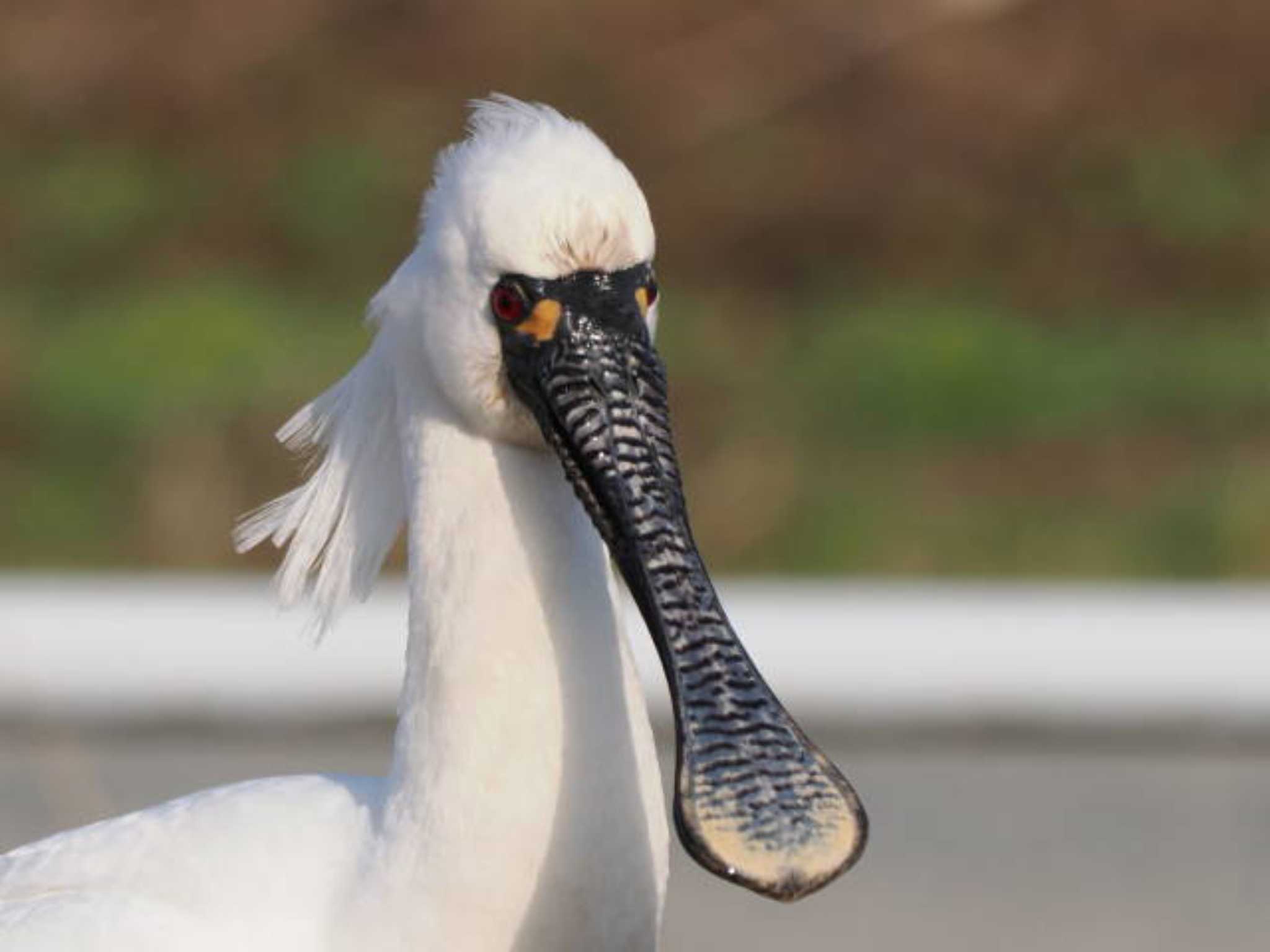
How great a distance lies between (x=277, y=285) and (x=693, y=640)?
30.5 feet

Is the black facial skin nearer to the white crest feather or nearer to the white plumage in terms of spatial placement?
the white plumage

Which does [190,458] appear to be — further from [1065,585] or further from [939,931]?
[939,931]

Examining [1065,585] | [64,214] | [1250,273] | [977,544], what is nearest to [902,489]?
[977,544]

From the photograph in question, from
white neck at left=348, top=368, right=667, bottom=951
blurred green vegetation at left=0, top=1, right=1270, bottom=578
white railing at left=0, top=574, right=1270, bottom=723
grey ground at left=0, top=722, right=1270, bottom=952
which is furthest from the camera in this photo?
blurred green vegetation at left=0, top=1, right=1270, bottom=578

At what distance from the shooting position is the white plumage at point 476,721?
10.5 feet

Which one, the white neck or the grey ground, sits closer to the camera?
the white neck

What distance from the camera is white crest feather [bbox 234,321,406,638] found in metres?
3.38

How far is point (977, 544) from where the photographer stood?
30.3ft

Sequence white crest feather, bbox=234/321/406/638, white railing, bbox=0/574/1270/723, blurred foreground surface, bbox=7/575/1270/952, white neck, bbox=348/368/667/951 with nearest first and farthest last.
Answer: white neck, bbox=348/368/667/951
white crest feather, bbox=234/321/406/638
blurred foreground surface, bbox=7/575/1270/952
white railing, bbox=0/574/1270/723

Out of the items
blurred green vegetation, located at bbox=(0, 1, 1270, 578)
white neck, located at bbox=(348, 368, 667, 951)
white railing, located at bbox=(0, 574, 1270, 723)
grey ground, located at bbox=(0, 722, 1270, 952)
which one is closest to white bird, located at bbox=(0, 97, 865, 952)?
white neck, located at bbox=(348, 368, 667, 951)

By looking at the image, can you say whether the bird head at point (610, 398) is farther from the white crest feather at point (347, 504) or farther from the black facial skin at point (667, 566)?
the white crest feather at point (347, 504)

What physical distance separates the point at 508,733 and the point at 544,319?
0.40 m

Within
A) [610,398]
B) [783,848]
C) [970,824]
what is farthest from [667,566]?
[970,824]

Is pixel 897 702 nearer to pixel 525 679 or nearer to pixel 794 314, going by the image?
pixel 525 679
